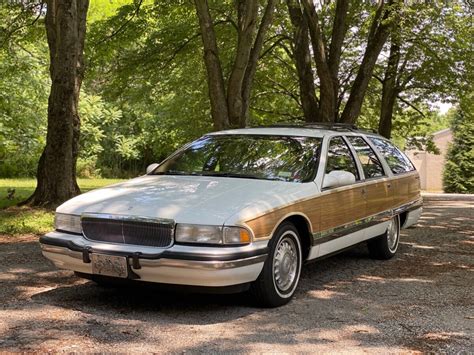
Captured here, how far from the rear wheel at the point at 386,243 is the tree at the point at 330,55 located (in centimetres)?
731

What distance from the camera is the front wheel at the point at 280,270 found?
5.34 metres

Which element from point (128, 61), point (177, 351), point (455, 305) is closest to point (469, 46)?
point (128, 61)

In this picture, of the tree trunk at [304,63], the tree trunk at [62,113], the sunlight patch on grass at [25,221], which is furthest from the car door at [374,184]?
the tree trunk at [304,63]

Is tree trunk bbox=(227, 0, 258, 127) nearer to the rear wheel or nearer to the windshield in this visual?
the rear wheel

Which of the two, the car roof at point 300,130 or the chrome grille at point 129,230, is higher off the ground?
the car roof at point 300,130

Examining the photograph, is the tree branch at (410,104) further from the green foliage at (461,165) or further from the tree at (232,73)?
the green foliage at (461,165)

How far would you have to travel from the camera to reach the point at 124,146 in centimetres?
4281

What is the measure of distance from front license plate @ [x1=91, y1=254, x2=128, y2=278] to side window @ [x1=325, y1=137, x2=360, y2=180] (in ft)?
8.40

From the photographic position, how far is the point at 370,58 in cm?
1541

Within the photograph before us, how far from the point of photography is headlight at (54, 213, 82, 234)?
5.41 metres

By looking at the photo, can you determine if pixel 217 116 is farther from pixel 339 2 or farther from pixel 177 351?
pixel 177 351

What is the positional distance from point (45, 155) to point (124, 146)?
3161 centimetres

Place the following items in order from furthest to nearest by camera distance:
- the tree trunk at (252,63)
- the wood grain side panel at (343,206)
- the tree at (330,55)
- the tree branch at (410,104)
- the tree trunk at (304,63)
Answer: the tree branch at (410,104) → the tree trunk at (304,63) → the tree at (330,55) → the tree trunk at (252,63) → the wood grain side panel at (343,206)

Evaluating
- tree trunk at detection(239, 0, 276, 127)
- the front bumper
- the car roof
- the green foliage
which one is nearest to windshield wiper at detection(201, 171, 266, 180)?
the car roof
